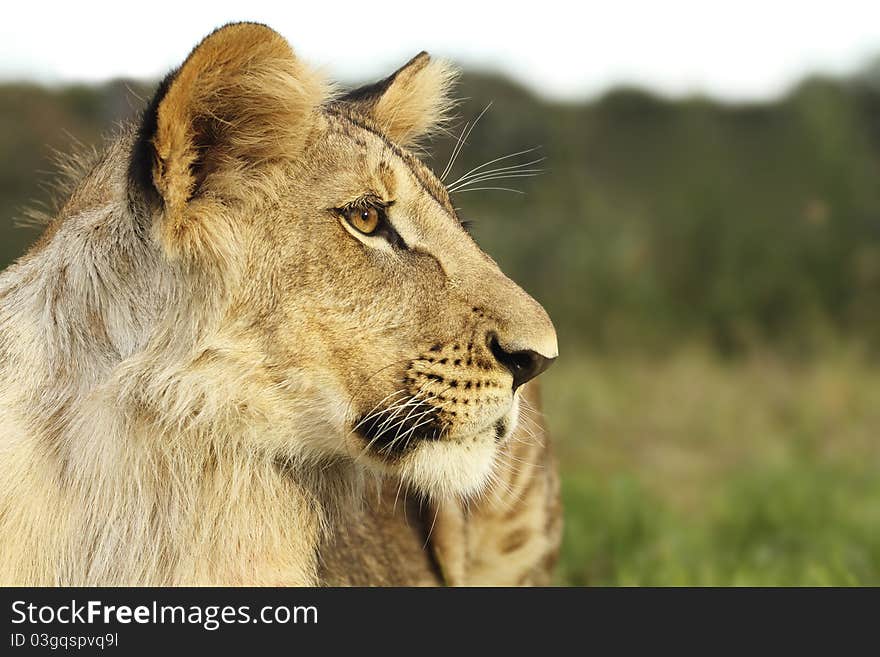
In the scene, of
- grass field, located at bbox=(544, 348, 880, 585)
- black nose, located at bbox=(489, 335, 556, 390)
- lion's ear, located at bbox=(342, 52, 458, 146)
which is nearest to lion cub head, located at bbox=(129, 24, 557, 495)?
black nose, located at bbox=(489, 335, 556, 390)

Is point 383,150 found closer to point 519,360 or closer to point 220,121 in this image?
point 220,121

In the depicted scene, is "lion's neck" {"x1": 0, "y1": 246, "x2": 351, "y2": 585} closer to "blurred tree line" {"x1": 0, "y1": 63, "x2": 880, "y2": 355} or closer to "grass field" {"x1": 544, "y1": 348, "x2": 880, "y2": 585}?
"grass field" {"x1": 544, "y1": 348, "x2": 880, "y2": 585}

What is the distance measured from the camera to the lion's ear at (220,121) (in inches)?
92.7

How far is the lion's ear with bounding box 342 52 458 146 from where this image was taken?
3.17 meters

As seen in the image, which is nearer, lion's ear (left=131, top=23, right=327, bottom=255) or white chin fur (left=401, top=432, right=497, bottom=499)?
lion's ear (left=131, top=23, right=327, bottom=255)

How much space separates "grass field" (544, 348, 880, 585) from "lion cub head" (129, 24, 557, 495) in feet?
8.36

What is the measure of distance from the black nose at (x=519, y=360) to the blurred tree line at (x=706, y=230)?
7623mm

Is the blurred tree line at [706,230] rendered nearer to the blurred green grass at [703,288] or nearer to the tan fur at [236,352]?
the blurred green grass at [703,288]

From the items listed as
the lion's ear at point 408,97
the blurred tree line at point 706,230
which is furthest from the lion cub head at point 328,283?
the blurred tree line at point 706,230

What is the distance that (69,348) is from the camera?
2.58m
